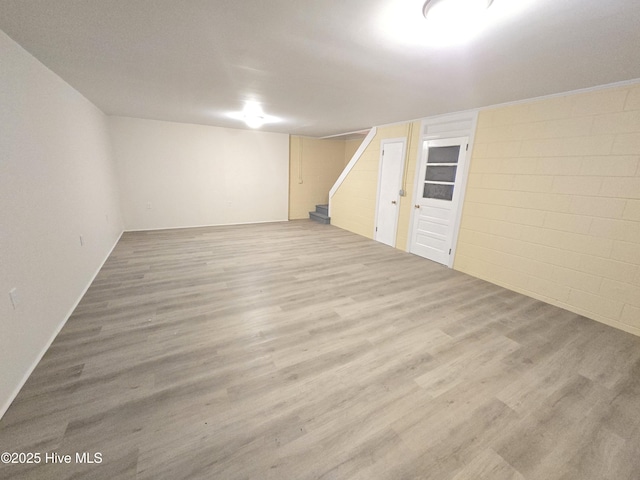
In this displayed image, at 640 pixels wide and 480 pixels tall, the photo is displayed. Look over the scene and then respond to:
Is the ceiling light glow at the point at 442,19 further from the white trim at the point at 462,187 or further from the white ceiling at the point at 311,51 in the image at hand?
the white trim at the point at 462,187

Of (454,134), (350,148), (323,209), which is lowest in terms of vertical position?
(323,209)

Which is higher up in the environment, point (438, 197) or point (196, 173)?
point (196, 173)

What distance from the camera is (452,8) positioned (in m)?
1.44

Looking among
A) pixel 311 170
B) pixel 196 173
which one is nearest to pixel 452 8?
pixel 196 173

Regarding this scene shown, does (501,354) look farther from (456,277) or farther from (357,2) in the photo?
(357,2)

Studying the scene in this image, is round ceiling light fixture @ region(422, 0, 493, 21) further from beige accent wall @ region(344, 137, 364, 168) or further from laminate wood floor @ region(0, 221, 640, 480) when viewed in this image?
beige accent wall @ region(344, 137, 364, 168)

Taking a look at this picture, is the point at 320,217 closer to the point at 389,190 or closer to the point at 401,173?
the point at 389,190

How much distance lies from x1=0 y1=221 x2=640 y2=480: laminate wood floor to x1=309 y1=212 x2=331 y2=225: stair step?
4158 mm

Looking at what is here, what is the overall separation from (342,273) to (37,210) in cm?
330

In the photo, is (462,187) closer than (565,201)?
No

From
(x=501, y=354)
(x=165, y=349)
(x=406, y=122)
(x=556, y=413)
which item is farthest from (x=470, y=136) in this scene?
(x=165, y=349)

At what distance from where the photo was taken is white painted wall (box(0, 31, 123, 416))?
5.64ft

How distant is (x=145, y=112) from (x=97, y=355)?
4.53 metres

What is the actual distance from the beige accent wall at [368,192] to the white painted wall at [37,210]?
16.3 ft
